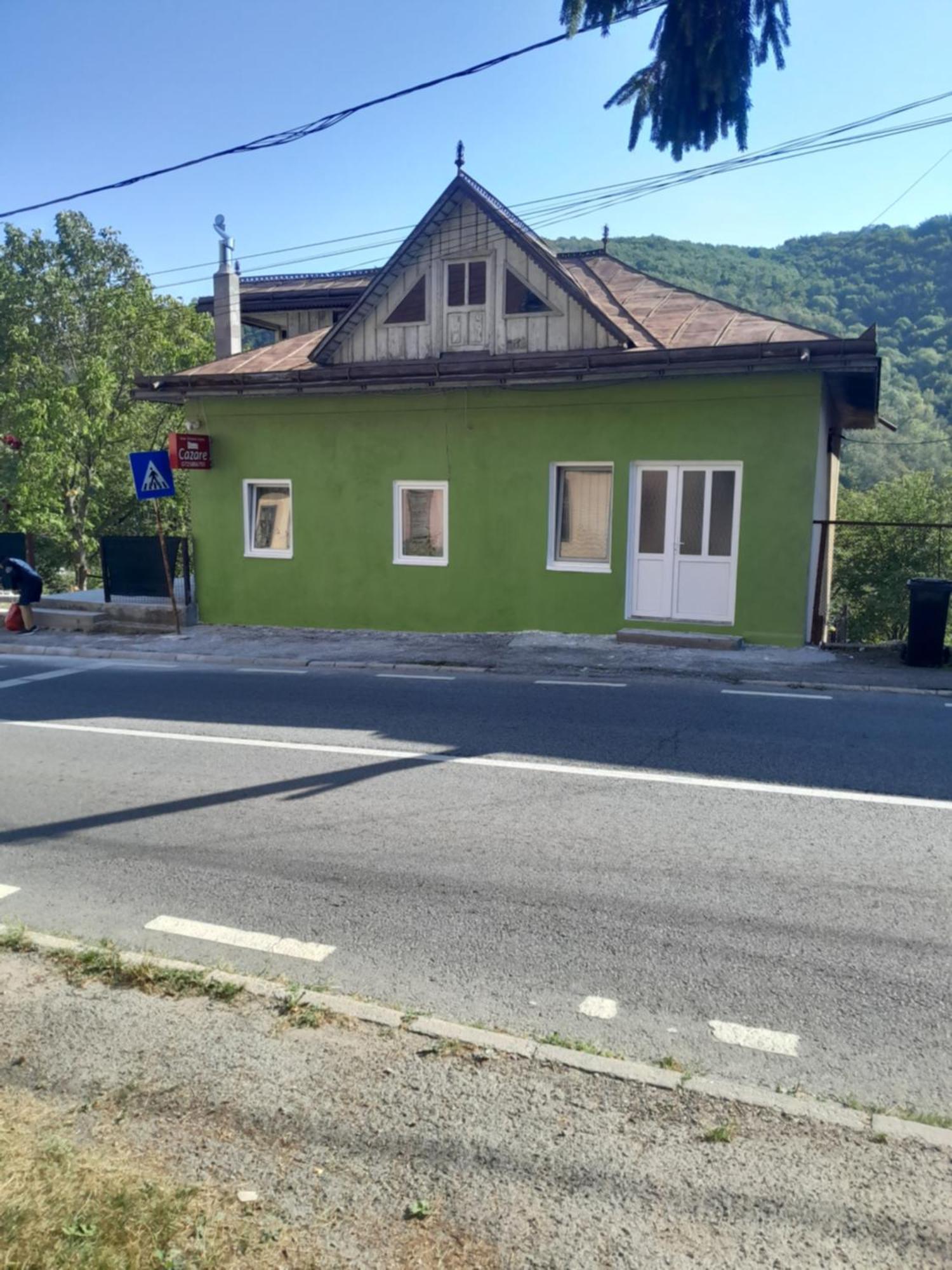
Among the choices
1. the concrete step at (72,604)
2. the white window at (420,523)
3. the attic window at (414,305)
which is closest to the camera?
the attic window at (414,305)

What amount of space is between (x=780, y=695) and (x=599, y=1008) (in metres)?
6.81

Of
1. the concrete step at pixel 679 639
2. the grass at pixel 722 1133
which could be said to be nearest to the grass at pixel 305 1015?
the grass at pixel 722 1133

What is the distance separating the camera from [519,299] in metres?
14.0

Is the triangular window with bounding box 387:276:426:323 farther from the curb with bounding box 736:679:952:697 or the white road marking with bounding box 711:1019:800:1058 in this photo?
the white road marking with bounding box 711:1019:800:1058

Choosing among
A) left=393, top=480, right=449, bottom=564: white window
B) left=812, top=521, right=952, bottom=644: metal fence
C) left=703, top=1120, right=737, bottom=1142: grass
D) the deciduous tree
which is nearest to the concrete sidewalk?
left=393, top=480, right=449, bottom=564: white window

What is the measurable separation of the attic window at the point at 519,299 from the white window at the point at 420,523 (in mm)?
2979

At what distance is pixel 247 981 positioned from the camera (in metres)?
3.95

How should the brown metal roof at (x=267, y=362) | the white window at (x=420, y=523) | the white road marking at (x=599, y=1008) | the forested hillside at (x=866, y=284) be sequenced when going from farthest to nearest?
1. the forested hillside at (x=866, y=284)
2. the brown metal roof at (x=267, y=362)
3. the white window at (x=420, y=523)
4. the white road marking at (x=599, y=1008)

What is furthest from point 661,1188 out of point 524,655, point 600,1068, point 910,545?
point 910,545

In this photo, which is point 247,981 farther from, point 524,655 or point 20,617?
point 20,617

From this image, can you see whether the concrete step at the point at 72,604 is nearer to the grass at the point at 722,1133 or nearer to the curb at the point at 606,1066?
the curb at the point at 606,1066

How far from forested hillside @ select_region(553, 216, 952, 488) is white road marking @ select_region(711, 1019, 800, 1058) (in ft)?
75.3

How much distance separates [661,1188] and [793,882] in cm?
265

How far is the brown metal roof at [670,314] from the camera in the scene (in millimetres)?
12734
